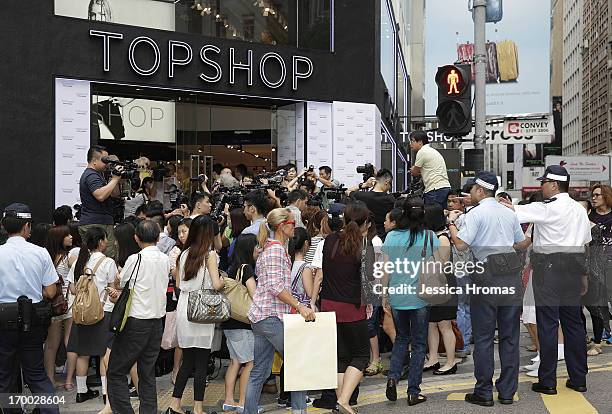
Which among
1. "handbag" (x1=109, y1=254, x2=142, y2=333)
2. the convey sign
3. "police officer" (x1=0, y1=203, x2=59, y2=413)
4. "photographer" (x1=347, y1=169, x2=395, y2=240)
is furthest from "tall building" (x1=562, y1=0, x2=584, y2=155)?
"police officer" (x1=0, y1=203, x2=59, y2=413)

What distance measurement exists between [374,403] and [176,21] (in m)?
12.0

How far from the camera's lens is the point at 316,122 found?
18.1 meters

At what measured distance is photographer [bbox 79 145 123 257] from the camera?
8.95 meters

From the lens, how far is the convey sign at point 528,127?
23875 mm

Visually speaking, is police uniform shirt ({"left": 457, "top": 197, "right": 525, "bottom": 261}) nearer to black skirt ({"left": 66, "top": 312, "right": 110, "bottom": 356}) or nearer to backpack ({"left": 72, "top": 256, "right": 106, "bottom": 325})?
backpack ({"left": 72, "top": 256, "right": 106, "bottom": 325})

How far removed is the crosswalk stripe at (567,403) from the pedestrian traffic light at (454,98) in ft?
10.9

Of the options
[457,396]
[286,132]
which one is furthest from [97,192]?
[286,132]

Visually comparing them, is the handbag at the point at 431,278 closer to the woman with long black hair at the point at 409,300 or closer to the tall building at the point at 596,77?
the woman with long black hair at the point at 409,300

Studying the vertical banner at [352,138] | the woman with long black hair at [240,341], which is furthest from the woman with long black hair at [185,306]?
the vertical banner at [352,138]

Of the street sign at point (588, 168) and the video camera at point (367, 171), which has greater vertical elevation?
the street sign at point (588, 168)

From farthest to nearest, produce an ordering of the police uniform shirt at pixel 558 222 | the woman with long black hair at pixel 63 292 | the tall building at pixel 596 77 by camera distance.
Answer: the tall building at pixel 596 77 < the woman with long black hair at pixel 63 292 < the police uniform shirt at pixel 558 222

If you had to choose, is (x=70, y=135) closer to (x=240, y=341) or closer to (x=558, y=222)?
(x=240, y=341)

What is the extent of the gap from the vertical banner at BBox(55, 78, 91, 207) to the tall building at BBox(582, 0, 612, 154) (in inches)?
3640

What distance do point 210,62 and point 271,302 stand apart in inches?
451
